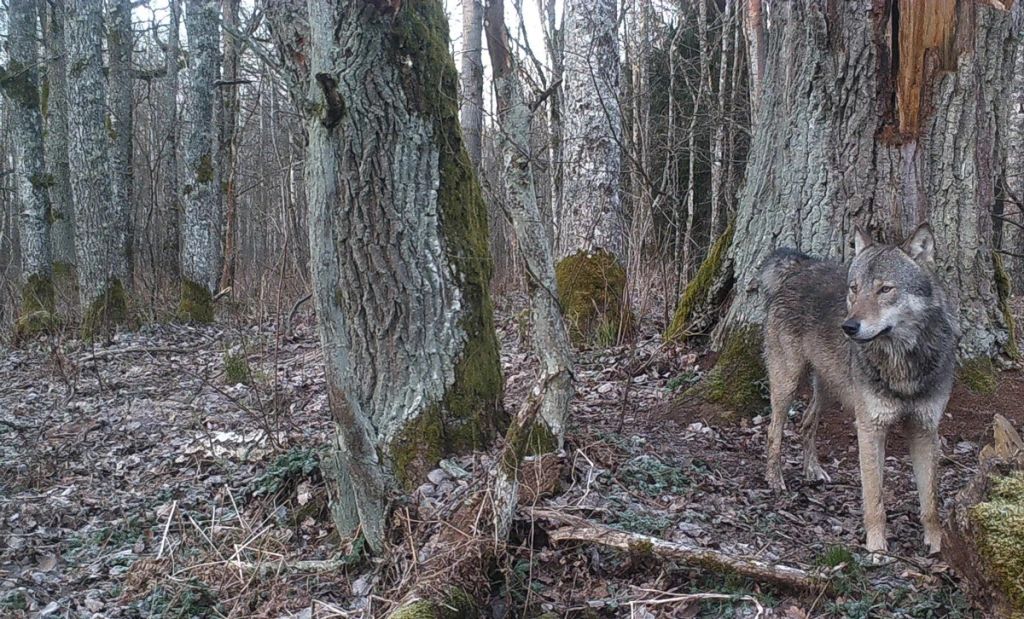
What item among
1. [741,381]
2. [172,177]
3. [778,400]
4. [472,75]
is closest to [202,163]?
[472,75]

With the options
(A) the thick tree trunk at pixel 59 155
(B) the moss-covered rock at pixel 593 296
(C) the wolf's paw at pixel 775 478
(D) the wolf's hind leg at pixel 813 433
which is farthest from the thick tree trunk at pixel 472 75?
(C) the wolf's paw at pixel 775 478

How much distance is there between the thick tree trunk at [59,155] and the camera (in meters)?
14.8

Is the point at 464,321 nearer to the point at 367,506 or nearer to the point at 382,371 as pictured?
the point at 382,371

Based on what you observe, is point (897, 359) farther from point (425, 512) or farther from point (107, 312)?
point (107, 312)

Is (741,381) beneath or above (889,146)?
beneath

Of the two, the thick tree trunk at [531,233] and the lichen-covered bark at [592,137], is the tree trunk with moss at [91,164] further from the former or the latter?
the thick tree trunk at [531,233]

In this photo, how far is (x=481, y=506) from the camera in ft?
13.1

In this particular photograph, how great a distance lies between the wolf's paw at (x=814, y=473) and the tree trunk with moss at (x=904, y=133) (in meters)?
1.60

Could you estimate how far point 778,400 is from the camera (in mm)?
5465

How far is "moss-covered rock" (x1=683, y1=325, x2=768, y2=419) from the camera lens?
6.25m

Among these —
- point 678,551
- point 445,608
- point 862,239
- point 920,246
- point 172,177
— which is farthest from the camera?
point 172,177

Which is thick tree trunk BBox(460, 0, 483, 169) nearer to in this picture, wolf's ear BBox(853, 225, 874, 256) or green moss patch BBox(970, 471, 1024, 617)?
wolf's ear BBox(853, 225, 874, 256)

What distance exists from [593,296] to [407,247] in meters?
4.26

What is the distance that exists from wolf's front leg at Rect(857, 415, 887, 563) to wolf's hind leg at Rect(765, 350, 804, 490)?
0.84 meters
